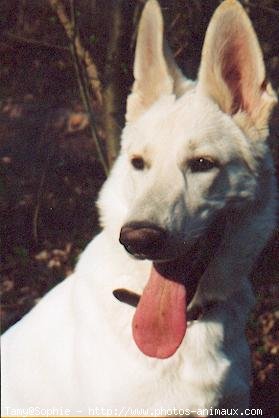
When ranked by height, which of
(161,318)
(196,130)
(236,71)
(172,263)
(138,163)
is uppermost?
(236,71)

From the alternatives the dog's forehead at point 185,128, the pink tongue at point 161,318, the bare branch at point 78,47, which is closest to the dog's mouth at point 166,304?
the pink tongue at point 161,318

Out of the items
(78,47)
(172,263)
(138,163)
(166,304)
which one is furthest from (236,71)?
(78,47)

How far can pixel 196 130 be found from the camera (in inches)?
127

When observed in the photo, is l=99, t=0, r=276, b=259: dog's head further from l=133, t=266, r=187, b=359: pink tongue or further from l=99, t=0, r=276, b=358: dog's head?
l=133, t=266, r=187, b=359: pink tongue

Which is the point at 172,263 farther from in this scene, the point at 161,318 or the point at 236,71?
the point at 236,71

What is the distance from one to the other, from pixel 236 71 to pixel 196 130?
38 cm

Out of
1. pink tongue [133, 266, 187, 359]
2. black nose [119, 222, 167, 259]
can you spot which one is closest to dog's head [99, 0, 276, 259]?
black nose [119, 222, 167, 259]

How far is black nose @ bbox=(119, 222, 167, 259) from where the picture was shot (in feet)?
9.19

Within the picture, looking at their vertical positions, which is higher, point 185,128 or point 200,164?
point 185,128

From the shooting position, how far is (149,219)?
2.84m

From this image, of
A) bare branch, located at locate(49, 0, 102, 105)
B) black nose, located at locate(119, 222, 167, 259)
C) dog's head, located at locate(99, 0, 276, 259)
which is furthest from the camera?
bare branch, located at locate(49, 0, 102, 105)

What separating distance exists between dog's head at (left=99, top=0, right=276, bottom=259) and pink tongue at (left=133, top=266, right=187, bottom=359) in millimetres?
295

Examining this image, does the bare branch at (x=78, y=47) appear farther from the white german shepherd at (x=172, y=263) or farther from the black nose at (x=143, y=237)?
the black nose at (x=143, y=237)

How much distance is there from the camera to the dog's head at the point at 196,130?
3115 millimetres
